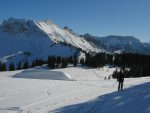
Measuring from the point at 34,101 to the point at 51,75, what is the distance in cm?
4778

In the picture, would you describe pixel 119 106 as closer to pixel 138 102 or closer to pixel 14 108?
pixel 138 102

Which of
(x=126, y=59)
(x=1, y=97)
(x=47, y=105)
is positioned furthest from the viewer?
(x=126, y=59)

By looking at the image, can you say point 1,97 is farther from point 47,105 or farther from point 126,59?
point 126,59

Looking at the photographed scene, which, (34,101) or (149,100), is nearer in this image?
(149,100)

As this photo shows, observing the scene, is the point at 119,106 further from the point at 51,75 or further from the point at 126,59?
the point at 126,59

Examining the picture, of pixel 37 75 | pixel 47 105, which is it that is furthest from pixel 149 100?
pixel 37 75

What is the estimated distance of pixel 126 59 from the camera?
7072 inches

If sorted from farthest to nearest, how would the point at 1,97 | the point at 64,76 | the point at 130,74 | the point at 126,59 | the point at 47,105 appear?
the point at 126,59 < the point at 130,74 < the point at 64,76 < the point at 1,97 < the point at 47,105

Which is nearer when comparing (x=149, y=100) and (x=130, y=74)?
(x=149, y=100)

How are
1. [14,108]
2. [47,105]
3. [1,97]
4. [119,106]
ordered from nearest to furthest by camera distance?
[119,106], [14,108], [47,105], [1,97]

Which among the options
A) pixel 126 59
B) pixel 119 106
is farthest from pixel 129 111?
pixel 126 59

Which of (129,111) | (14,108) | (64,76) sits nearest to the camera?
(129,111)

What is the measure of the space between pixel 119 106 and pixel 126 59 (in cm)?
16063

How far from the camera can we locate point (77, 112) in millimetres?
20188
